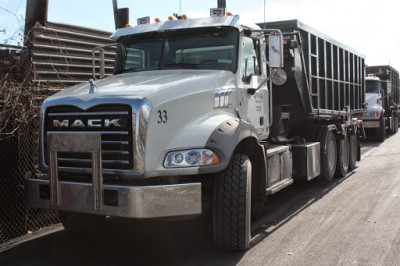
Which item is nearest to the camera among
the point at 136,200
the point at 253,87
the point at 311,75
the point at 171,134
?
the point at 136,200

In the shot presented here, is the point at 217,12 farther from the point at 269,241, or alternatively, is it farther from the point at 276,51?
the point at 269,241

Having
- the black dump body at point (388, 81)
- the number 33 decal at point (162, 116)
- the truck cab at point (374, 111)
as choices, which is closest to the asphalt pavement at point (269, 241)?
the number 33 decal at point (162, 116)

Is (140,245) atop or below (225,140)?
below

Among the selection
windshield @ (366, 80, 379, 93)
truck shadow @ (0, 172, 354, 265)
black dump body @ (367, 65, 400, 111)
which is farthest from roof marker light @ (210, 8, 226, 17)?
black dump body @ (367, 65, 400, 111)

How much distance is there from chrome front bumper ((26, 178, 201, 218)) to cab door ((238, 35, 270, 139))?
170cm

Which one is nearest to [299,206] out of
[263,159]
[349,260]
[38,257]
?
[263,159]

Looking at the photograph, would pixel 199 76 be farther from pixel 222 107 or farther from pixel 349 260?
pixel 349 260

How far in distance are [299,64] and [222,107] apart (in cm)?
307

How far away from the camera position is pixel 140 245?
5.20m

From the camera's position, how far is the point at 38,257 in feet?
15.9

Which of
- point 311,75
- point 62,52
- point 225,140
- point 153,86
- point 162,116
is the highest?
point 62,52

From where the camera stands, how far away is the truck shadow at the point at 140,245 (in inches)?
185

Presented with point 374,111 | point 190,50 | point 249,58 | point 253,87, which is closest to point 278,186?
point 253,87

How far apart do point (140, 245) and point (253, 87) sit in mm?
2544
